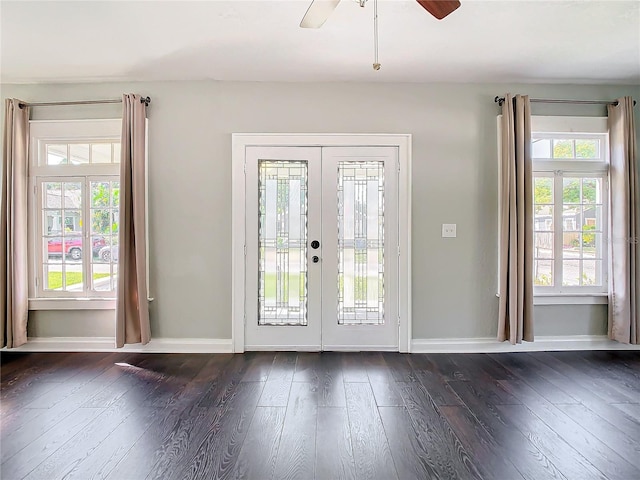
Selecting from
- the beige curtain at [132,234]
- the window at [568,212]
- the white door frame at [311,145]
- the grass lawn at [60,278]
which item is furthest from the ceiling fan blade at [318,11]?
the grass lawn at [60,278]

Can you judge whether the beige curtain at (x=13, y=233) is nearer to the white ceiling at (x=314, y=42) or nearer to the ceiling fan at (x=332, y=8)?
the white ceiling at (x=314, y=42)

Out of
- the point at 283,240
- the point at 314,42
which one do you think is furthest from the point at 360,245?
the point at 314,42

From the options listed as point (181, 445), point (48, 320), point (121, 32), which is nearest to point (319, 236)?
point (181, 445)

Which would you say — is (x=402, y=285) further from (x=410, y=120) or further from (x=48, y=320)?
(x=48, y=320)

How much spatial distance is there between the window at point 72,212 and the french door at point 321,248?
142 cm

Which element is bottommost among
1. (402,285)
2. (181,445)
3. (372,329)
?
(181,445)

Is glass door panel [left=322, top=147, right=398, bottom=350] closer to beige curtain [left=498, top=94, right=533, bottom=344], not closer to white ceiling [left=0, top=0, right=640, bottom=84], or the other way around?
white ceiling [left=0, top=0, right=640, bottom=84]

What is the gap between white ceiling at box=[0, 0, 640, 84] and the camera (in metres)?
2.38

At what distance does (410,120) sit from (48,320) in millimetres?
4179

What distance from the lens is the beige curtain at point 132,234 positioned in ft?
10.8

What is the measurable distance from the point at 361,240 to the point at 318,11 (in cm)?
208

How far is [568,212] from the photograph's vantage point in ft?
11.7

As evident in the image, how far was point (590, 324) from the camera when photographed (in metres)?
3.56

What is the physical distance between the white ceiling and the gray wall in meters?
0.16
